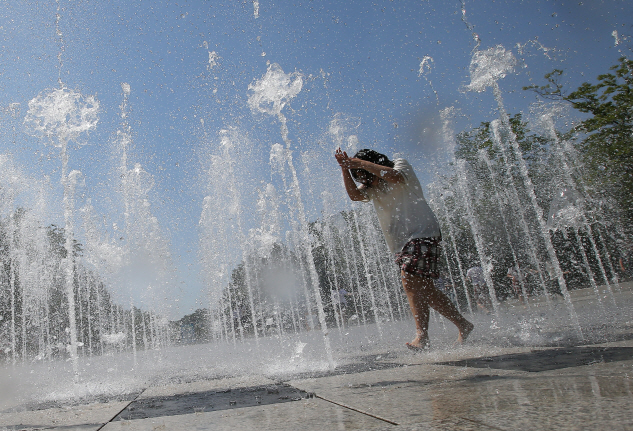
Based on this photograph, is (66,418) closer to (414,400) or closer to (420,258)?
(414,400)

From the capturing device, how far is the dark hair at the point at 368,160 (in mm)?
3523

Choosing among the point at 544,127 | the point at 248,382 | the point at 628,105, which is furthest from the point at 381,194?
the point at 544,127

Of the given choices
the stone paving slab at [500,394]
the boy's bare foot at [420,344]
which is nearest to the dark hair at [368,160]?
the boy's bare foot at [420,344]

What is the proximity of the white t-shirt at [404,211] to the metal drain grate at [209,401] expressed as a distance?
1.49 m

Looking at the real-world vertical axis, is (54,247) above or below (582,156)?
above

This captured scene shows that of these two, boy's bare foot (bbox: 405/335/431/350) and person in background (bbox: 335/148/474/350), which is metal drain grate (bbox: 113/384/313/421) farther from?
person in background (bbox: 335/148/474/350)

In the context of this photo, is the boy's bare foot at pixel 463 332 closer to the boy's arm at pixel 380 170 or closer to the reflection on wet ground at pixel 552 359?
the reflection on wet ground at pixel 552 359

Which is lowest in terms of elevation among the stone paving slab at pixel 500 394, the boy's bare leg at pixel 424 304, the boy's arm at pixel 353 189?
the stone paving slab at pixel 500 394

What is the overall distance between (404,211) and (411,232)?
0.16m

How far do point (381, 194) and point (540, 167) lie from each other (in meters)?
16.5

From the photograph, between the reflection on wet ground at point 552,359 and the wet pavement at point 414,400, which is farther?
the reflection on wet ground at point 552,359

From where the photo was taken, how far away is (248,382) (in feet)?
8.00

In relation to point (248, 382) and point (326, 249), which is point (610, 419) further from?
point (326, 249)

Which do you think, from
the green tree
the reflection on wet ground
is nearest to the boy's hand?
the reflection on wet ground
